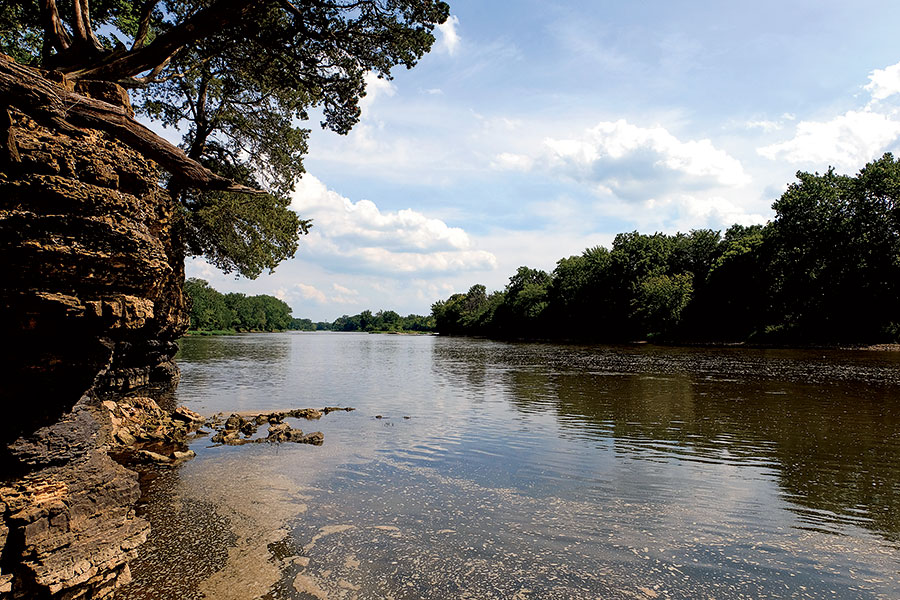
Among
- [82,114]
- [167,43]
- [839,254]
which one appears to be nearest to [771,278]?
[839,254]

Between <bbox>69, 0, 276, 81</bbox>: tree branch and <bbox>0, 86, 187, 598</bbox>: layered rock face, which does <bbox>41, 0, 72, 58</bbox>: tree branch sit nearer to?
<bbox>69, 0, 276, 81</bbox>: tree branch

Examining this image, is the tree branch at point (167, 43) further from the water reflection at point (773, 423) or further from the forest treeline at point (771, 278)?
the forest treeline at point (771, 278)

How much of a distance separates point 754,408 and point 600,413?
593 cm

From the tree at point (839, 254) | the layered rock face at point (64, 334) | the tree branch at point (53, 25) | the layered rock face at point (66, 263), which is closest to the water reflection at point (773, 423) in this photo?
the layered rock face at point (64, 334)

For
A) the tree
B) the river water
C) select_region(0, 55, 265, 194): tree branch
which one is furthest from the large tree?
the tree

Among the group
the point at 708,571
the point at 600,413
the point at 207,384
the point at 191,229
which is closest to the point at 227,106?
the point at 191,229

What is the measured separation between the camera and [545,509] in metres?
8.35

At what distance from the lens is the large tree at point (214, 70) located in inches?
267

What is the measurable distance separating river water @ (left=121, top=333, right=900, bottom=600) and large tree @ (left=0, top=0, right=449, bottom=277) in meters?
5.66

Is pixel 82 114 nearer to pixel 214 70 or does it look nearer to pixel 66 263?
pixel 66 263

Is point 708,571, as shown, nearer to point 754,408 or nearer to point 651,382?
point 754,408

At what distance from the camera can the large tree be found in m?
6.78

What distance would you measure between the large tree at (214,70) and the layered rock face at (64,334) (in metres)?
0.52

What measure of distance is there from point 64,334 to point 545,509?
7403 mm
